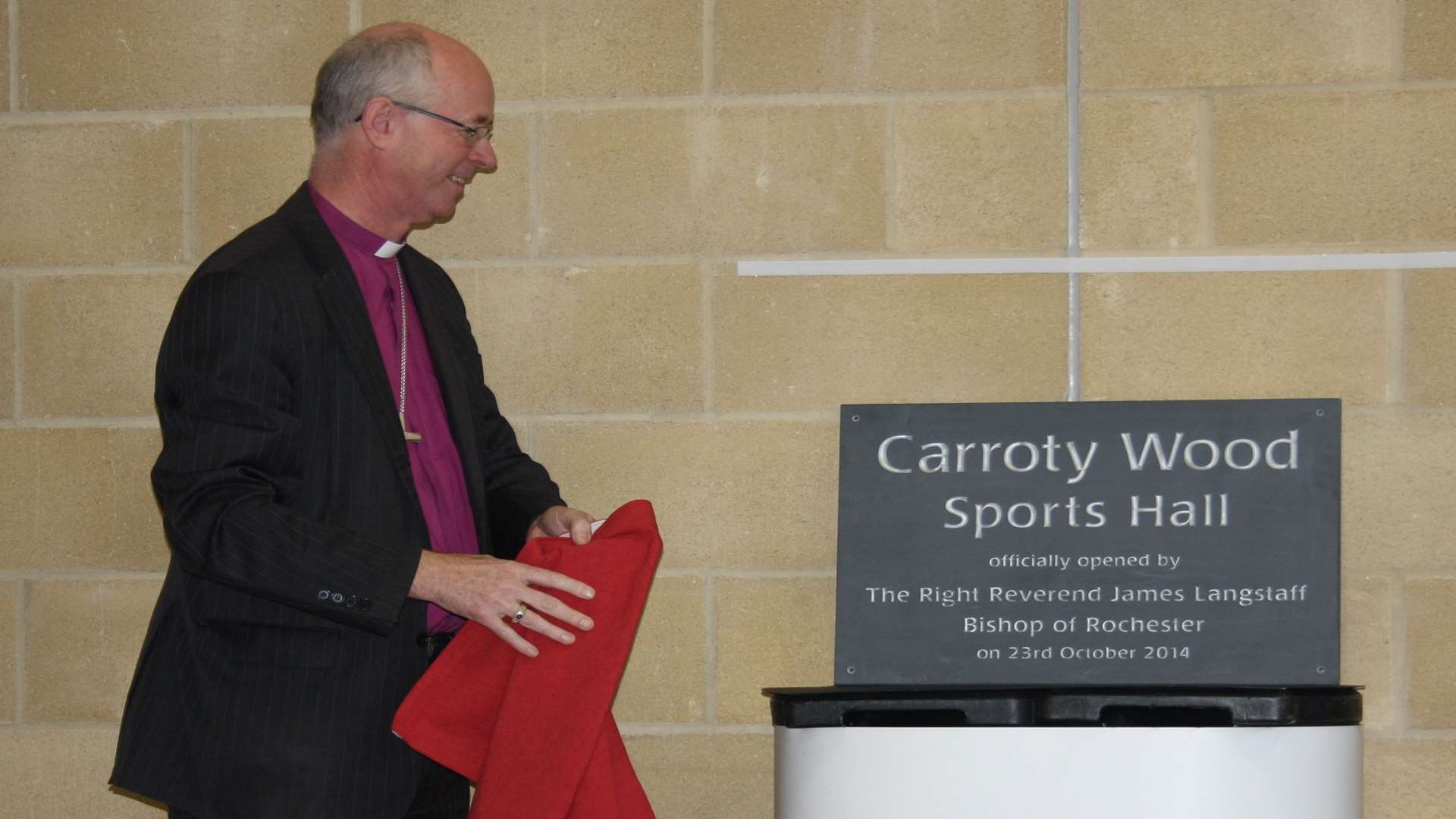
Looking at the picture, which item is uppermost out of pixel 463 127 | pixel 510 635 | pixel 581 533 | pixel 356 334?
pixel 463 127

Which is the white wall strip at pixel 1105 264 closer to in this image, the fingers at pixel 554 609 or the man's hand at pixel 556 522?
the man's hand at pixel 556 522

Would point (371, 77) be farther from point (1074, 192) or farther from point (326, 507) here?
point (1074, 192)

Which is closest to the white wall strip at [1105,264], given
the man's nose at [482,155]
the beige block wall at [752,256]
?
the beige block wall at [752,256]

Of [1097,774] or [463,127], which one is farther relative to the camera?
[463,127]

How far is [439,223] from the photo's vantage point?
234cm

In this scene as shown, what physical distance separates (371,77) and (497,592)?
708 mm

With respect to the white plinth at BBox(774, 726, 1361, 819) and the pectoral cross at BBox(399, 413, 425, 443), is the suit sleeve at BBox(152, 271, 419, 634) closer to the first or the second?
the pectoral cross at BBox(399, 413, 425, 443)

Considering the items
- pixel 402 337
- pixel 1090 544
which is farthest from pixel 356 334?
pixel 1090 544

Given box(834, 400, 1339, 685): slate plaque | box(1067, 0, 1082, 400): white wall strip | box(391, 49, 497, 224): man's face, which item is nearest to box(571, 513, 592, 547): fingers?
box(834, 400, 1339, 685): slate plaque

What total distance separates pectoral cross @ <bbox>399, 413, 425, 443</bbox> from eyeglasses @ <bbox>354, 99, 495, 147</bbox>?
15.0 inches

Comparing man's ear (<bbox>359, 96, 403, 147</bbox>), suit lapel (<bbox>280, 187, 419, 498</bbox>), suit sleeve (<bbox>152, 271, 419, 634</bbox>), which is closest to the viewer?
suit sleeve (<bbox>152, 271, 419, 634</bbox>)

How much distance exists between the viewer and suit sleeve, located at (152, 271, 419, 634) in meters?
1.71

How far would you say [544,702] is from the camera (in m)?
1.79

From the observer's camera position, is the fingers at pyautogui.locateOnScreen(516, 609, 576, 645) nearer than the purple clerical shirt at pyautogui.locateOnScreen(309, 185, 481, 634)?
Yes
